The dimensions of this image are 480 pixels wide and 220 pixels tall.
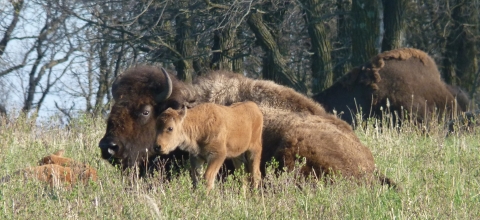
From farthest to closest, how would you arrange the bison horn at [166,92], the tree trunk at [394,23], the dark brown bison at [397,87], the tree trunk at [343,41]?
the tree trunk at [343,41]
the tree trunk at [394,23]
the dark brown bison at [397,87]
the bison horn at [166,92]

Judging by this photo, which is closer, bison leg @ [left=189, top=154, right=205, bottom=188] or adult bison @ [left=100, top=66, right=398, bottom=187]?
bison leg @ [left=189, top=154, right=205, bottom=188]

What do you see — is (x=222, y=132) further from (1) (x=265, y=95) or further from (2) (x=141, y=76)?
(1) (x=265, y=95)

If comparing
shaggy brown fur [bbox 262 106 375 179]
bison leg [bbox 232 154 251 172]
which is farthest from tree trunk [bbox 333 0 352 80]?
bison leg [bbox 232 154 251 172]

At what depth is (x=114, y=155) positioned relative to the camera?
7.04m

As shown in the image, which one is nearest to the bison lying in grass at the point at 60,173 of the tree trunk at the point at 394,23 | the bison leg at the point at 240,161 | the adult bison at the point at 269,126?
the adult bison at the point at 269,126

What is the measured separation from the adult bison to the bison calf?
47 centimetres

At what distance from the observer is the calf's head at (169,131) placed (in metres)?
6.34

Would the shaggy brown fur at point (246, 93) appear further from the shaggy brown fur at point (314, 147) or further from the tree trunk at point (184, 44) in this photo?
the tree trunk at point (184, 44)

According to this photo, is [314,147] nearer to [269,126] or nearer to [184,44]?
[269,126]

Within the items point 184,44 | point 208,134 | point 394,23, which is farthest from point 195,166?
point 184,44

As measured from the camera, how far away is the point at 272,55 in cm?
1998

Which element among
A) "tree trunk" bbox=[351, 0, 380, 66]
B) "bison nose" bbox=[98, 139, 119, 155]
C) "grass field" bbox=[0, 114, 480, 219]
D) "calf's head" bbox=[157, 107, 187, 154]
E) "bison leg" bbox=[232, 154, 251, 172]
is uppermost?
"tree trunk" bbox=[351, 0, 380, 66]

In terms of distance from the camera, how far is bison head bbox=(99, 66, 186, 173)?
7070 millimetres

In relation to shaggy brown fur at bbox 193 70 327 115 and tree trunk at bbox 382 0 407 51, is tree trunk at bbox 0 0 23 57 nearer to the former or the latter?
tree trunk at bbox 382 0 407 51
